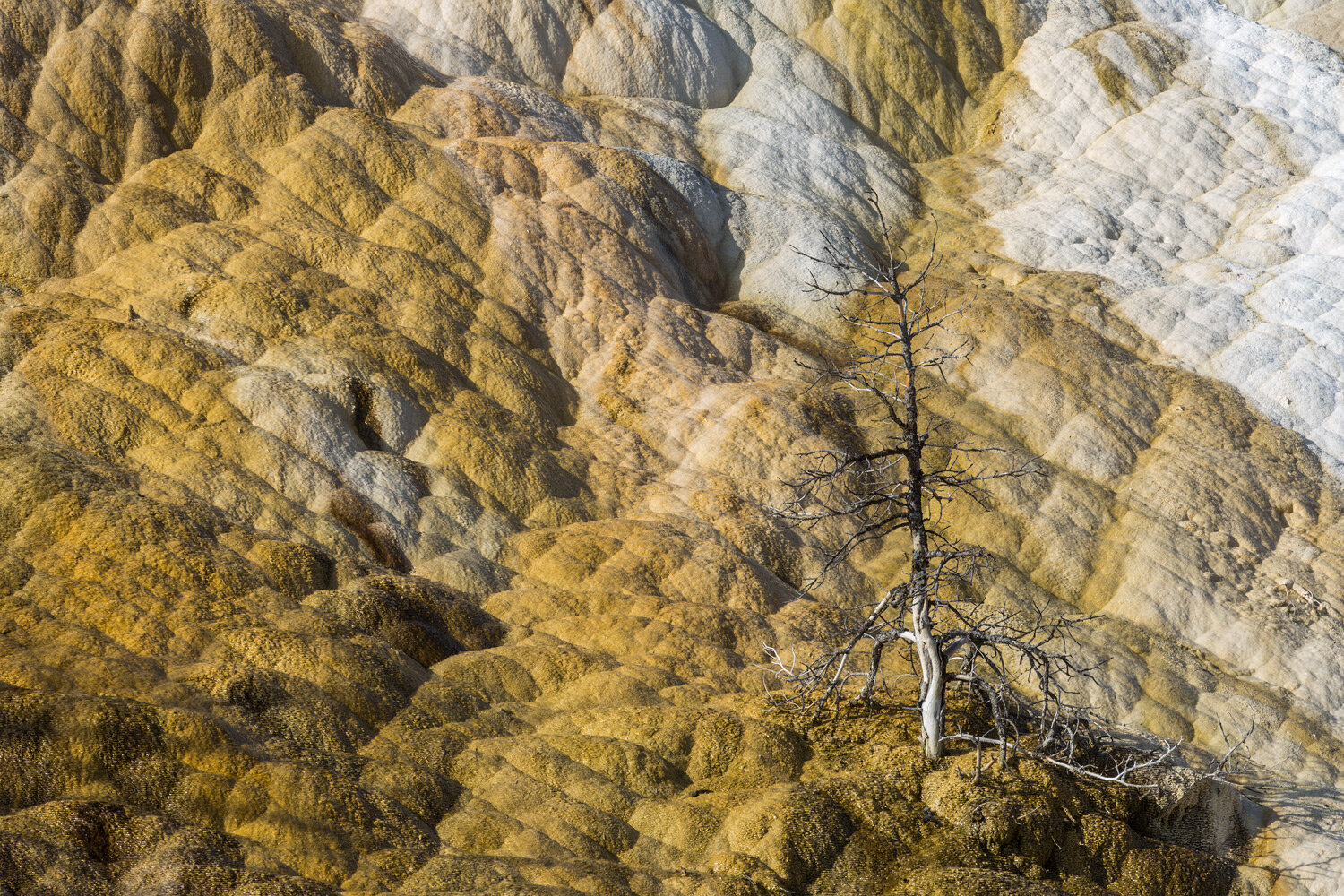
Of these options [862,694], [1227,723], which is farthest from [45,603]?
[1227,723]

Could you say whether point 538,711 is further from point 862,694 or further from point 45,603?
point 45,603

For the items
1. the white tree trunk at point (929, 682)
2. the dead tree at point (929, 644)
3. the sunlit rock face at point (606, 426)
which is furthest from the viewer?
the white tree trunk at point (929, 682)

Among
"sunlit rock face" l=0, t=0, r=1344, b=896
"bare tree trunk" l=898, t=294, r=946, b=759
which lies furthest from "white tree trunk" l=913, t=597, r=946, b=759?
"sunlit rock face" l=0, t=0, r=1344, b=896

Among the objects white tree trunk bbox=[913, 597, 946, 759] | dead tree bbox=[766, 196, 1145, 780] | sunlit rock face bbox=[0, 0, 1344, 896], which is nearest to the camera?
sunlit rock face bbox=[0, 0, 1344, 896]

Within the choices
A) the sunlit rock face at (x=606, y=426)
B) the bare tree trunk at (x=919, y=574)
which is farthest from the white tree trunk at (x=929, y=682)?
the sunlit rock face at (x=606, y=426)

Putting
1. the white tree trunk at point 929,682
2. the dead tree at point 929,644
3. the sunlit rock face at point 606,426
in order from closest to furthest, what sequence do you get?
1. the sunlit rock face at point 606,426
2. the dead tree at point 929,644
3. the white tree trunk at point 929,682

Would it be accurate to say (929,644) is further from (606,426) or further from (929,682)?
(606,426)

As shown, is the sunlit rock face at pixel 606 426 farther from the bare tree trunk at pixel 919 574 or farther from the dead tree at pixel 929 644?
the bare tree trunk at pixel 919 574

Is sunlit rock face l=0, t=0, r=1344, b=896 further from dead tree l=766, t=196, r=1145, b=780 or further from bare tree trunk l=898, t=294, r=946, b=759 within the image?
bare tree trunk l=898, t=294, r=946, b=759
